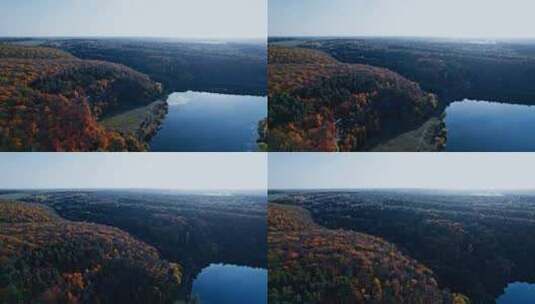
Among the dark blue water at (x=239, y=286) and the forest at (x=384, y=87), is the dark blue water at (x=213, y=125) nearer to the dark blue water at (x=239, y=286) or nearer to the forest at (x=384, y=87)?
the forest at (x=384, y=87)

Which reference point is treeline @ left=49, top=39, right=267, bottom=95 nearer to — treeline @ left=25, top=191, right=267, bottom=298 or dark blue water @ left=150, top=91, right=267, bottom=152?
dark blue water @ left=150, top=91, right=267, bottom=152

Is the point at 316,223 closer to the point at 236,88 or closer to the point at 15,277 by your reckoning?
the point at 236,88

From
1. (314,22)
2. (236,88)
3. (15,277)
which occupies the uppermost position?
(314,22)

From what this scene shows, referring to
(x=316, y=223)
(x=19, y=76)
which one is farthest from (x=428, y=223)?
(x=19, y=76)

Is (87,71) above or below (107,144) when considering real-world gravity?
above

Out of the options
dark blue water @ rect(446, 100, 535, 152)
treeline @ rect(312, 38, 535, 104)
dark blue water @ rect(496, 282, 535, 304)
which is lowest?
dark blue water @ rect(496, 282, 535, 304)

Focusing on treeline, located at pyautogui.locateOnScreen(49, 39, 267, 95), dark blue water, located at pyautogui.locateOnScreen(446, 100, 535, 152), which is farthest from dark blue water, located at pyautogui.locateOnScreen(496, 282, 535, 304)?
treeline, located at pyautogui.locateOnScreen(49, 39, 267, 95)
